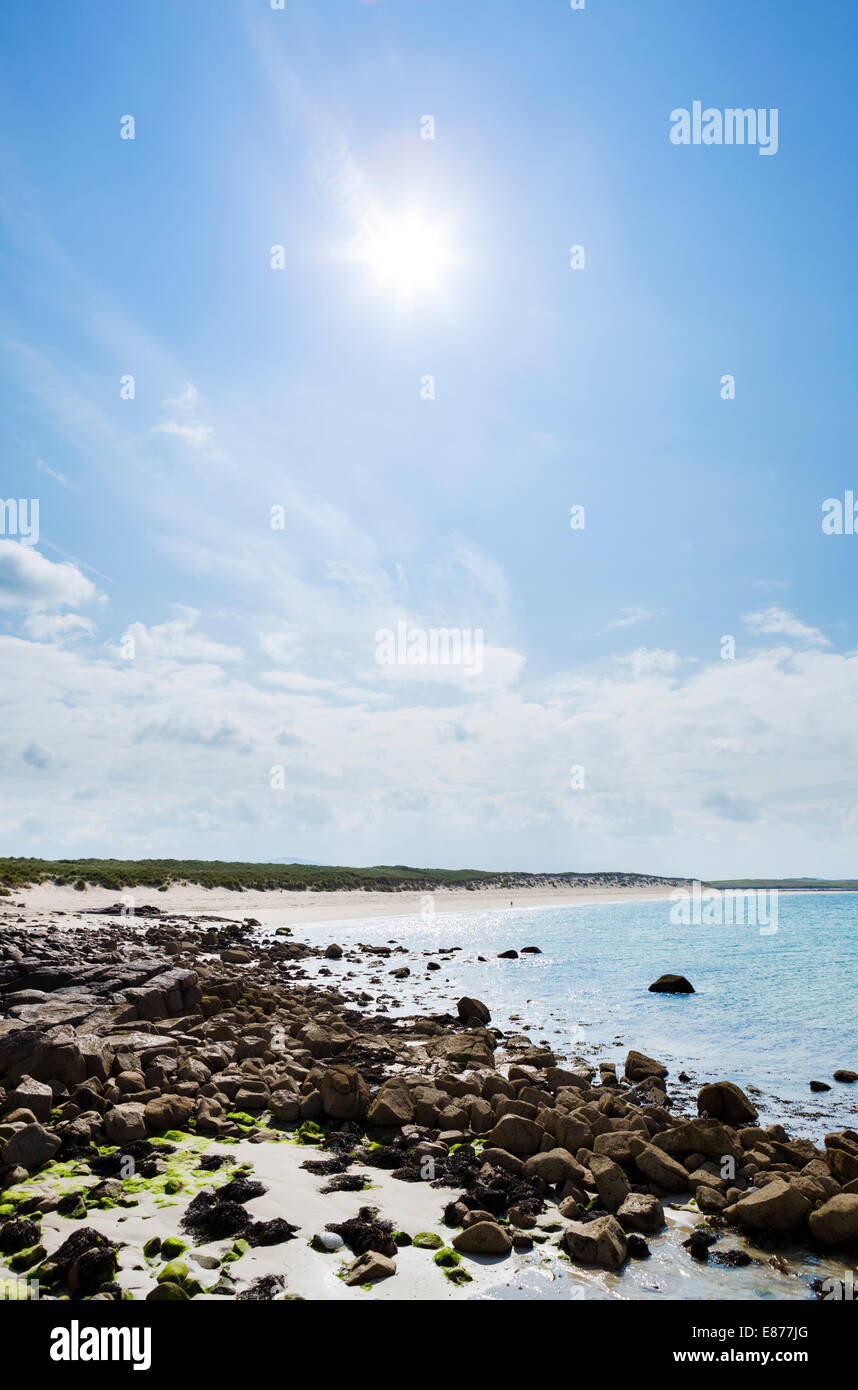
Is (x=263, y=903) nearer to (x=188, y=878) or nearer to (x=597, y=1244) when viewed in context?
(x=188, y=878)

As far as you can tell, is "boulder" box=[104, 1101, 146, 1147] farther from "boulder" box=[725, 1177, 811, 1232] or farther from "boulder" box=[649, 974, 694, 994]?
"boulder" box=[649, 974, 694, 994]

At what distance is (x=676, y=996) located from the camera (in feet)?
108

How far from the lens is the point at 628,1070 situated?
61.0ft

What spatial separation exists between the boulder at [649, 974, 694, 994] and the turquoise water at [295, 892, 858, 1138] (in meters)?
0.59

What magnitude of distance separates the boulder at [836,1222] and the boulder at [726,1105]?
562cm

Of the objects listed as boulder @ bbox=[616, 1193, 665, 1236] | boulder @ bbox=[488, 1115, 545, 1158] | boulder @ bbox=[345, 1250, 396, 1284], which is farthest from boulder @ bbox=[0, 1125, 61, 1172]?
boulder @ bbox=[616, 1193, 665, 1236]

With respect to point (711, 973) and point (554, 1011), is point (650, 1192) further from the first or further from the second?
point (711, 973)

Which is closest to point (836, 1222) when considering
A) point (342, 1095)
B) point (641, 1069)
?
point (342, 1095)

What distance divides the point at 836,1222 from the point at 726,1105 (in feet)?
19.6

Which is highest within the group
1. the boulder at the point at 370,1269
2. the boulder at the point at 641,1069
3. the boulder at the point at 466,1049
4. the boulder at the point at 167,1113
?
the boulder at the point at 370,1269

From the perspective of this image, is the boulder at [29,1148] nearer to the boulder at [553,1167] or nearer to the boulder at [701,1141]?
the boulder at [553,1167]

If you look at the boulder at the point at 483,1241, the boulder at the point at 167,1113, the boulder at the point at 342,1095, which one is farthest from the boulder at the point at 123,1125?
the boulder at the point at 483,1241

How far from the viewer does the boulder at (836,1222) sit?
9352 millimetres

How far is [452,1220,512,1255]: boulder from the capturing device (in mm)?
8766
